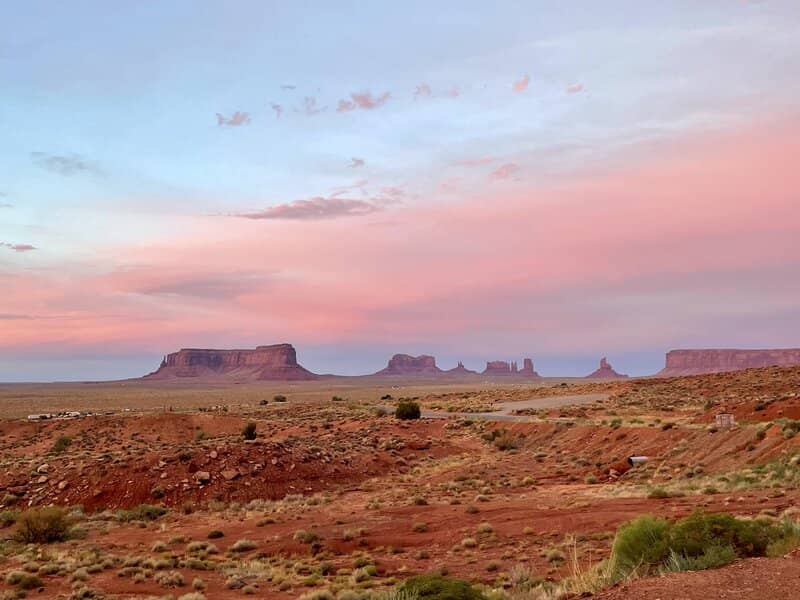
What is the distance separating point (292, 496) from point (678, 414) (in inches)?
1212

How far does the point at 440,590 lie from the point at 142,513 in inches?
781

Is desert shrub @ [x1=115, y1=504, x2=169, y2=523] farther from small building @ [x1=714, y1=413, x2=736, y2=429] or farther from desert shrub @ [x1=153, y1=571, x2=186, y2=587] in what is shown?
small building @ [x1=714, y1=413, x2=736, y2=429]

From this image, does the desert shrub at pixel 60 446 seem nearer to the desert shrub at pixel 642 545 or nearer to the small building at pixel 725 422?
the small building at pixel 725 422

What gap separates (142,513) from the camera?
83.6ft

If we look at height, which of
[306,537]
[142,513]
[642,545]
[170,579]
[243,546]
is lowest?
[142,513]

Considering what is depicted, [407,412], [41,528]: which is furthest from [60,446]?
[41,528]

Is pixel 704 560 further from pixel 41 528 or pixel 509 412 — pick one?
pixel 509 412

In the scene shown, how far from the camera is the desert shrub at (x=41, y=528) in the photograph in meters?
20.8

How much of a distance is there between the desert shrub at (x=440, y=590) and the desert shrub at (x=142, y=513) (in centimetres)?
1861

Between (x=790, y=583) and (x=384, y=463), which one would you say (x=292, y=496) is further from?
(x=790, y=583)

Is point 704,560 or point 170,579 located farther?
point 170,579

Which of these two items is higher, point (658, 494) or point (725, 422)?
point (725, 422)

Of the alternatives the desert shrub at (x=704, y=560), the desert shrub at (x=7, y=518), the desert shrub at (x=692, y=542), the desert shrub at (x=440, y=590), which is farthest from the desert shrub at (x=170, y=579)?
the desert shrub at (x=7, y=518)

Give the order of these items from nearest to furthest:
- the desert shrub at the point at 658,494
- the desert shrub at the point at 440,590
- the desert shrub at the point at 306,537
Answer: the desert shrub at the point at 440,590 → the desert shrub at the point at 306,537 → the desert shrub at the point at 658,494
